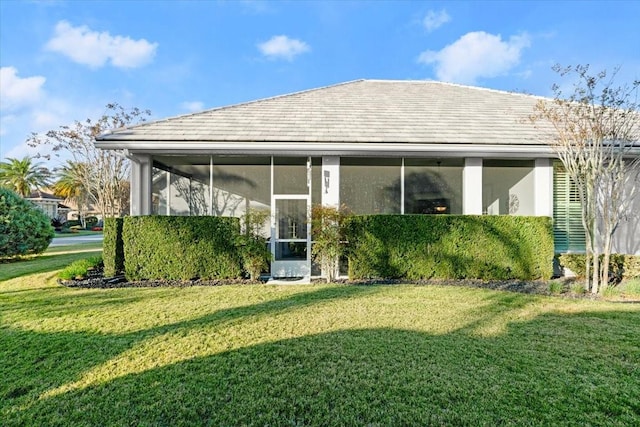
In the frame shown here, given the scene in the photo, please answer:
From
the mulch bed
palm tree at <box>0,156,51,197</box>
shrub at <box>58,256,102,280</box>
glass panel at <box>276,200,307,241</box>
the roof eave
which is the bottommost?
the mulch bed

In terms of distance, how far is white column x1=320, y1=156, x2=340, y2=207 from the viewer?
9453 millimetres

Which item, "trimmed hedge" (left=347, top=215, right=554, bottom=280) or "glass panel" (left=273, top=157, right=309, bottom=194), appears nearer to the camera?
"trimmed hedge" (left=347, top=215, right=554, bottom=280)

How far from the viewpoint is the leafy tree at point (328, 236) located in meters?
8.52

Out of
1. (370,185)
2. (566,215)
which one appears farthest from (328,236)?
(566,215)

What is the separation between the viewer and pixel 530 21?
1365 centimetres

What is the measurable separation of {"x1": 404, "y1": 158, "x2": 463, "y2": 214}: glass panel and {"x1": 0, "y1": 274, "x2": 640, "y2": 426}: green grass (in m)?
3.61

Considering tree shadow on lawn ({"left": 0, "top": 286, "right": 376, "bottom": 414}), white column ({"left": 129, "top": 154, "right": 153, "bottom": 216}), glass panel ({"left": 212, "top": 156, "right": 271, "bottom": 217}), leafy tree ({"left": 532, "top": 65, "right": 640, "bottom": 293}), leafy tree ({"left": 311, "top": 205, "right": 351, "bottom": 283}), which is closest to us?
tree shadow on lawn ({"left": 0, "top": 286, "right": 376, "bottom": 414})

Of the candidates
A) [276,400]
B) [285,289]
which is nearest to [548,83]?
[285,289]

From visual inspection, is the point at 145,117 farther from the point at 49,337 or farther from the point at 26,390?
the point at 26,390

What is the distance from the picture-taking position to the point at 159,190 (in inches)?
377

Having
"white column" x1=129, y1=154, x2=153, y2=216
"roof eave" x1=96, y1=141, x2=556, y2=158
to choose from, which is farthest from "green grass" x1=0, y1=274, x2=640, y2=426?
"roof eave" x1=96, y1=141, x2=556, y2=158

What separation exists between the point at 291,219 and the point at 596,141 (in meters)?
7.75

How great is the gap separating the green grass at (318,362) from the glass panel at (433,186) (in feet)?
11.8

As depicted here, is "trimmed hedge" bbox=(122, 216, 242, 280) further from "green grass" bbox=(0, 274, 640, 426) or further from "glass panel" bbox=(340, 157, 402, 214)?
"glass panel" bbox=(340, 157, 402, 214)
